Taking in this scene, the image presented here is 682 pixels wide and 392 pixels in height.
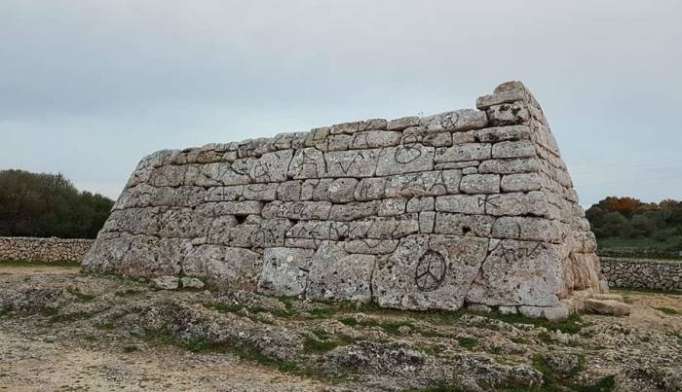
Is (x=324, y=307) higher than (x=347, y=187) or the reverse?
the reverse

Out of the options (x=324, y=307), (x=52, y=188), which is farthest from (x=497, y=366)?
(x=52, y=188)

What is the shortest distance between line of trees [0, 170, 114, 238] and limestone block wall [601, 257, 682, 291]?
21.8 m

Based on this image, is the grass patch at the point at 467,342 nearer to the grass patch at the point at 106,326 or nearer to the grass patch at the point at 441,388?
the grass patch at the point at 441,388

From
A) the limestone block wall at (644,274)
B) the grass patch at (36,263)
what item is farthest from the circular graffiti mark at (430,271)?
the grass patch at (36,263)

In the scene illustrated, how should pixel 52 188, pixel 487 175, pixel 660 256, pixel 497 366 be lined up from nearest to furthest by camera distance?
pixel 497 366 → pixel 487 175 → pixel 660 256 → pixel 52 188

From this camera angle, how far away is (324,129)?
363 inches

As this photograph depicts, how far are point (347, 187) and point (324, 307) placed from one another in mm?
1931

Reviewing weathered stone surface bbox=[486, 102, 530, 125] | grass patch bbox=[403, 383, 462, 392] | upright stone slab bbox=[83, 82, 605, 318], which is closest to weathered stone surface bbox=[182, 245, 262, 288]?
upright stone slab bbox=[83, 82, 605, 318]

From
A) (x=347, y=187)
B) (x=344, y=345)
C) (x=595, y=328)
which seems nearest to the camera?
(x=344, y=345)

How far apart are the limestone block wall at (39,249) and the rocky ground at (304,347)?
1305cm

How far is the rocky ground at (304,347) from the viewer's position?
15.4ft

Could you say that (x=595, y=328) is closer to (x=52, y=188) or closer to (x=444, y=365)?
(x=444, y=365)

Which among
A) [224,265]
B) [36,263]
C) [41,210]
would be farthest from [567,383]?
[41,210]

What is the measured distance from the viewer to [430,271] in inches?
285
